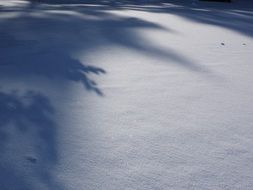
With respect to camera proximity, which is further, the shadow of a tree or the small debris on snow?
the small debris on snow

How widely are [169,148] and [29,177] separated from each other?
90 cm

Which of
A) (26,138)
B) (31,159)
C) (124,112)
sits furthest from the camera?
(124,112)

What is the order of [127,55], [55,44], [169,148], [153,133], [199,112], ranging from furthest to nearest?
[55,44]
[127,55]
[199,112]
[153,133]
[169,148]

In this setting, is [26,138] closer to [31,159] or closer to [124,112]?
[31,159]

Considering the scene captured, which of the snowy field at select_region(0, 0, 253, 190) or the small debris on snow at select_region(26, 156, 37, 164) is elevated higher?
the snowy field at select_region(0, 0, 253, 190)

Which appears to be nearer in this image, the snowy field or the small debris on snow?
the snowy field

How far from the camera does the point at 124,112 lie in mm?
2955

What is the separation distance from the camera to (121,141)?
2.50m

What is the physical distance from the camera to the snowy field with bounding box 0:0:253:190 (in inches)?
84.7

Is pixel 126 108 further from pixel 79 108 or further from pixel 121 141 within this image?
pixel 121 141

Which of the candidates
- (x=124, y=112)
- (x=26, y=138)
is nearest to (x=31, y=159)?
(x=26, y=138)

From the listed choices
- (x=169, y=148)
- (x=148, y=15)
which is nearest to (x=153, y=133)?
(x=169, y=148)

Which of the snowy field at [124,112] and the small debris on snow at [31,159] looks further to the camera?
the small debris on snow at [31,159]

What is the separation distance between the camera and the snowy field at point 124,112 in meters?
2.15
